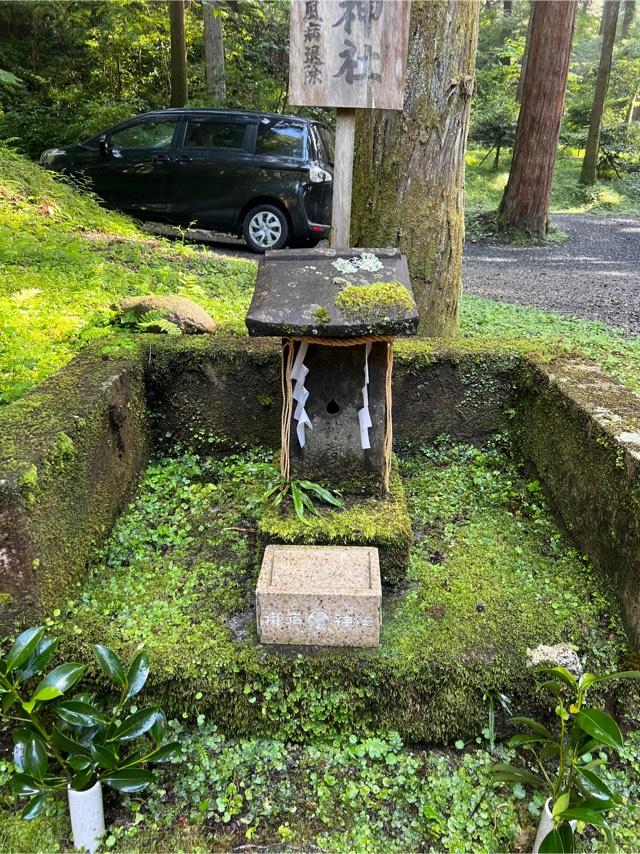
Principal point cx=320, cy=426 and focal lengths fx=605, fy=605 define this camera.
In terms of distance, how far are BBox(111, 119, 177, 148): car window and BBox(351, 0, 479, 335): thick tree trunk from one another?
5161 mm

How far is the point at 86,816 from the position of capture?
1.87 m

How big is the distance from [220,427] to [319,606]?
1.69m

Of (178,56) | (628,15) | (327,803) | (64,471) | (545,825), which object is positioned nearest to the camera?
(545,825)

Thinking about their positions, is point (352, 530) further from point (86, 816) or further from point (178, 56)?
point (178, 56)

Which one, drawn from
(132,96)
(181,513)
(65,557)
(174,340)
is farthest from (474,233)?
(65,557)

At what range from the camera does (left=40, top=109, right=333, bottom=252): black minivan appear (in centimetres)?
778

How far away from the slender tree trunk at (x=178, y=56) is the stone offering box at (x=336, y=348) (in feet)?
34.0

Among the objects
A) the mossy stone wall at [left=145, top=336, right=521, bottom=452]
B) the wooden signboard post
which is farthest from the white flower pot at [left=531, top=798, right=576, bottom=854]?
the wooden signboard post

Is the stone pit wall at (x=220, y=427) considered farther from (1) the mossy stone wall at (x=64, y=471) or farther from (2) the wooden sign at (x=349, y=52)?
(2) the wooden sign at (x=349, y=52)

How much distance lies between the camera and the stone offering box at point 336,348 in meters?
2.22

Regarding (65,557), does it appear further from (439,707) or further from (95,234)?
(95,234)

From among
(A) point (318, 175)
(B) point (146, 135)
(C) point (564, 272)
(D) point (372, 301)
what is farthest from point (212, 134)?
(D) point (372, 301)

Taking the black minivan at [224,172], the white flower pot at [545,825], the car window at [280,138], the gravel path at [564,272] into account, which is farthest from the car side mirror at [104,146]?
the white flower pot at [545,825]

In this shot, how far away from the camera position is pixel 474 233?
38.3ft
